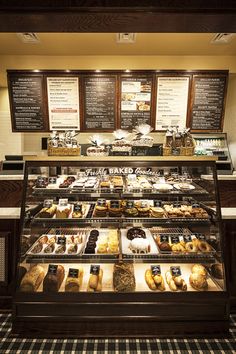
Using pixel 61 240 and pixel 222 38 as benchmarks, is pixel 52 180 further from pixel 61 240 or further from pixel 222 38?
pixel 222 38

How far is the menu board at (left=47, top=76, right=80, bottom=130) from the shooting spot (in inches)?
172

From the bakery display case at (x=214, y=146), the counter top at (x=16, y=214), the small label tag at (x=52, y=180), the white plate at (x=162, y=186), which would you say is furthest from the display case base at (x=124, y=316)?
the bakery display case at (x=214, y=146)

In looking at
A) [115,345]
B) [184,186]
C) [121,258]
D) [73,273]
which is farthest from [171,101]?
[115,345]

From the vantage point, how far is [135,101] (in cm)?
441

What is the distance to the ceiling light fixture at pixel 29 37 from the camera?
358 cm

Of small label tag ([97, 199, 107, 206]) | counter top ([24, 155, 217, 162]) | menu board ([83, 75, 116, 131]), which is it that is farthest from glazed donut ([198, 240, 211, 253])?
menu board ([83, 75, 116, 131])

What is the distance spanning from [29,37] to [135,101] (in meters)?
1.79

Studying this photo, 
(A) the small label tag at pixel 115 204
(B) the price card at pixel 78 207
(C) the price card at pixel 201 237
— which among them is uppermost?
(A) the small label tag at pixel 115 204

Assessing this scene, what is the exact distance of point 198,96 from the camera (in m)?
4.41

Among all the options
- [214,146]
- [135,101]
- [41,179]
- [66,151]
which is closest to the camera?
[66,151]

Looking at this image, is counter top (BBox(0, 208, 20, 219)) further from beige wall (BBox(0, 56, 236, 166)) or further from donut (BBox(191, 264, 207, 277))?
beige wall (BBox(0, 56, 236, 166))

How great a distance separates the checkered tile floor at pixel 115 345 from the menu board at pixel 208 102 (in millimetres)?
3150

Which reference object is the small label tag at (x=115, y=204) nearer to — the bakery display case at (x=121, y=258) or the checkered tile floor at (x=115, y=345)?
the bakery display case at (x=121, y=258)

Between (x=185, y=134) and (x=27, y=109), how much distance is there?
287 cm
